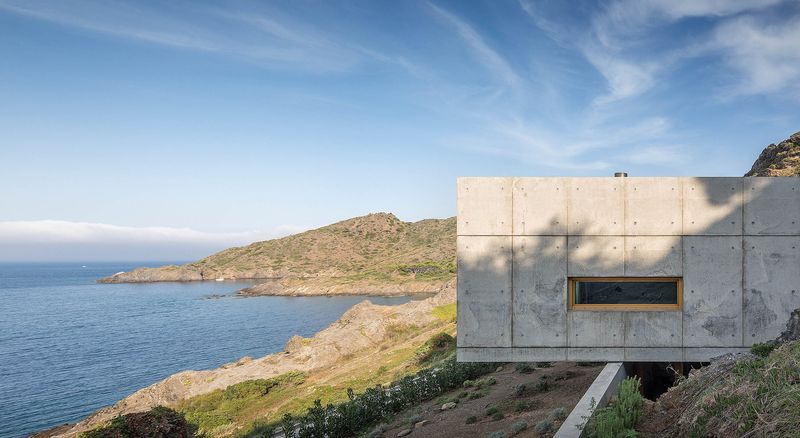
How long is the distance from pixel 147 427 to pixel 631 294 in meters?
14.3

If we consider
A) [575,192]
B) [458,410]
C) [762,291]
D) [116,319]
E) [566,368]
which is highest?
[575,192]

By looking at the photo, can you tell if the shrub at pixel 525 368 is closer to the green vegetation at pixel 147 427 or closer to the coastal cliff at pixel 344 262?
the green vegetation at pixel 147 427

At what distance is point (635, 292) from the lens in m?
10.6

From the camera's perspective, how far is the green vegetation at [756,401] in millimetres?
5430

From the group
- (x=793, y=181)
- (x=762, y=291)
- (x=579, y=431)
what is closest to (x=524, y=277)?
(x=579, y=431)

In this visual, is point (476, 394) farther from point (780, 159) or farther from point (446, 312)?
point (780, 159)

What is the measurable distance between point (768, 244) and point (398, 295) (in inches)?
3415

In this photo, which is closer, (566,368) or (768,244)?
(768,244)

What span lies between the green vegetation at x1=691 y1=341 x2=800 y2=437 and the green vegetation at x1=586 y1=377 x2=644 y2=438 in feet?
2.93

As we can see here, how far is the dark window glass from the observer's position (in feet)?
34.8

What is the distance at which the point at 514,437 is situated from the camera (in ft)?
29.2

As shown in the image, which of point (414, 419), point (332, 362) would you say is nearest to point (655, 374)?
point (414, 419)

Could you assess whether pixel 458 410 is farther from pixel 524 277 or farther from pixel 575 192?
pixel 575 192

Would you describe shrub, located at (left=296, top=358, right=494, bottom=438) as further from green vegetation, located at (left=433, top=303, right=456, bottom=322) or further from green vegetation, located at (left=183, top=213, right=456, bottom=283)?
green vegetation, located at (left=183, top=213, right=456, bottom=283)
